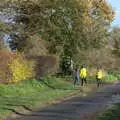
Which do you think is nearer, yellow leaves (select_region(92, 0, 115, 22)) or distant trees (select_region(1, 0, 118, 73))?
distant trees (select_region(1, 0, 118, 73))

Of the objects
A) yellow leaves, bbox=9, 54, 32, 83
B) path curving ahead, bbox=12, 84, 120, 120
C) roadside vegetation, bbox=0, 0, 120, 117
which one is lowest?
path curving ahead, bbox=12, 84, 120, 120

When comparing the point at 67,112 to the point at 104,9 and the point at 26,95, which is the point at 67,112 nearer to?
the point at 26,95

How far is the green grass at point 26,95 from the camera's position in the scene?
79.8ft

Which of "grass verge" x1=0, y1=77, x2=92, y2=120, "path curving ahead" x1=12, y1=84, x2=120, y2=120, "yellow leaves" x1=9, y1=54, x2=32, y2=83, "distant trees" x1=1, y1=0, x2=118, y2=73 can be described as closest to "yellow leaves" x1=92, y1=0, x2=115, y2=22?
Answer: "distant trees" x1=1, y1=0, x2=118, y2=73

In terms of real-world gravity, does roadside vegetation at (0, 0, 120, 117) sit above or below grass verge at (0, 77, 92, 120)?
above

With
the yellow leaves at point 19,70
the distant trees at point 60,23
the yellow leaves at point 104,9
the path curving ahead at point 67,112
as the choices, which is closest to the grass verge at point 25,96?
the yellow leaves at point 19,70

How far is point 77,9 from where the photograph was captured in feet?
185

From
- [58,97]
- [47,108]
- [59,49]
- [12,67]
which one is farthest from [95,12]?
[47,108]

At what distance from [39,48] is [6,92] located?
58.4ft

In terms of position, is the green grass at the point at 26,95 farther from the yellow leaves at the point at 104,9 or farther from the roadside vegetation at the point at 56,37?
the yellow leaves at the point at 104,9

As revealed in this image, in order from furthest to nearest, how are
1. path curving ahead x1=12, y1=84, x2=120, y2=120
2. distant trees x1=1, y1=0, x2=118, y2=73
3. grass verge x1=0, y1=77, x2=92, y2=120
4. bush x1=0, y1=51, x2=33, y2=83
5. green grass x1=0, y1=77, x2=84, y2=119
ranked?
distant trees x1=1, y1=0, x2=118, y2=73 < bush x1=0, y1=51, x2=33, y2=83 < green grass x1=0, y1=77, x2=84, y2=119 < grass verge x1=0, y1=77, x2=92, y2=120 < path curving ahead x1=12, y1=84, x2=120, y2=120

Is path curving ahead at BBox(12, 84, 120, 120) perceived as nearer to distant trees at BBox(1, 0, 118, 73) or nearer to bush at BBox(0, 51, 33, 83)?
bush at BBox(0, 51, 33, 83)

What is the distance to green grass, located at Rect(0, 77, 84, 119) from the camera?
24.3 metres

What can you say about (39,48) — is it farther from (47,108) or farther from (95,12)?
→ (47,108)
